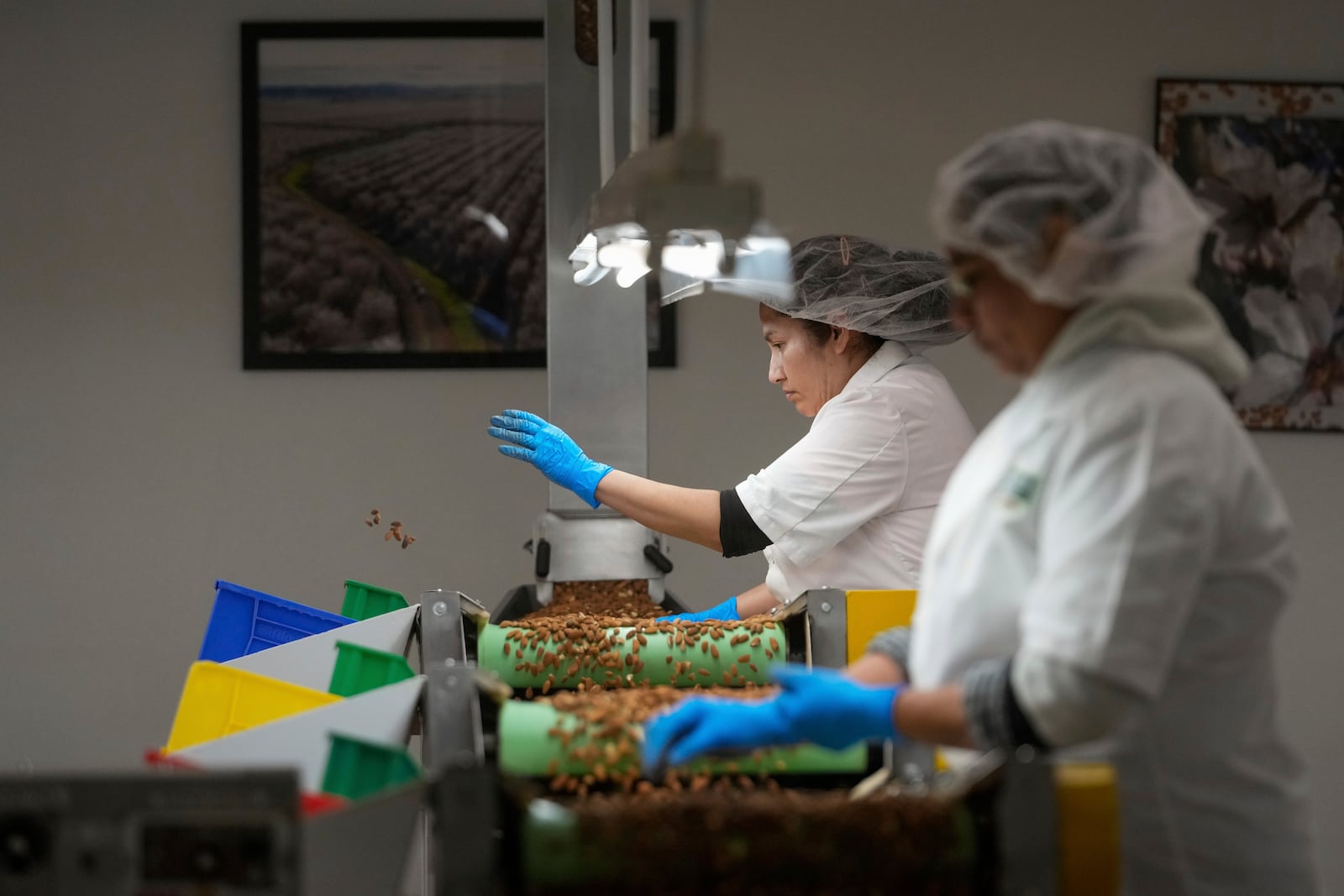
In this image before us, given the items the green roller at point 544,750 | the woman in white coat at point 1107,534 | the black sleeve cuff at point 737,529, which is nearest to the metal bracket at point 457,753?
the green roller at point 544,750

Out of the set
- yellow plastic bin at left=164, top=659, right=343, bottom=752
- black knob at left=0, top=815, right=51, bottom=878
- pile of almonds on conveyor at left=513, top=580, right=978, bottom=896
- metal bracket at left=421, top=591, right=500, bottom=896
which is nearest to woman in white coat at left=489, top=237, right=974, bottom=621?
metal bracket at left=421, top=591, right=500, bottom=896

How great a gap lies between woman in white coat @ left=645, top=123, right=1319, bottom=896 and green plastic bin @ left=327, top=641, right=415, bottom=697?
531mm

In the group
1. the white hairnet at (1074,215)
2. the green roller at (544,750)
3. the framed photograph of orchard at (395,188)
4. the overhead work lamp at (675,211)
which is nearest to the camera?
the white hairnet at (1074,215)

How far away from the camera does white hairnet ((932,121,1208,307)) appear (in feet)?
3.45

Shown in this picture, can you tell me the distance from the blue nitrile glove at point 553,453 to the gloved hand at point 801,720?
1201mm

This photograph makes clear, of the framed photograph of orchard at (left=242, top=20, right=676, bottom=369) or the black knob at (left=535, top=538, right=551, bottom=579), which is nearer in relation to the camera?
the black knob at (left=535, top=538, right=551, bottom=579)

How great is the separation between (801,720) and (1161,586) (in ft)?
1.10

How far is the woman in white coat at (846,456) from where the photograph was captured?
7.11ft

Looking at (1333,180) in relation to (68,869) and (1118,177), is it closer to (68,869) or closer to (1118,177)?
(1118,177)

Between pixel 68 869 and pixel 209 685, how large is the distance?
0.51 meters

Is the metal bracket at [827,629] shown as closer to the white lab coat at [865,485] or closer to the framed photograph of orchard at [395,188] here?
the white lab coat at [865,485]

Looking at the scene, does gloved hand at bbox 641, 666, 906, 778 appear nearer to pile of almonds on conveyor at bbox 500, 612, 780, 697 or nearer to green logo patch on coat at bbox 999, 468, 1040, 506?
green logo patch on coat at bbox 999, 468, 1040, 506

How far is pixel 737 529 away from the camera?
221 centimetres

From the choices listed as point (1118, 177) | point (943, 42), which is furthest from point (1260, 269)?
point (1118, 177)
